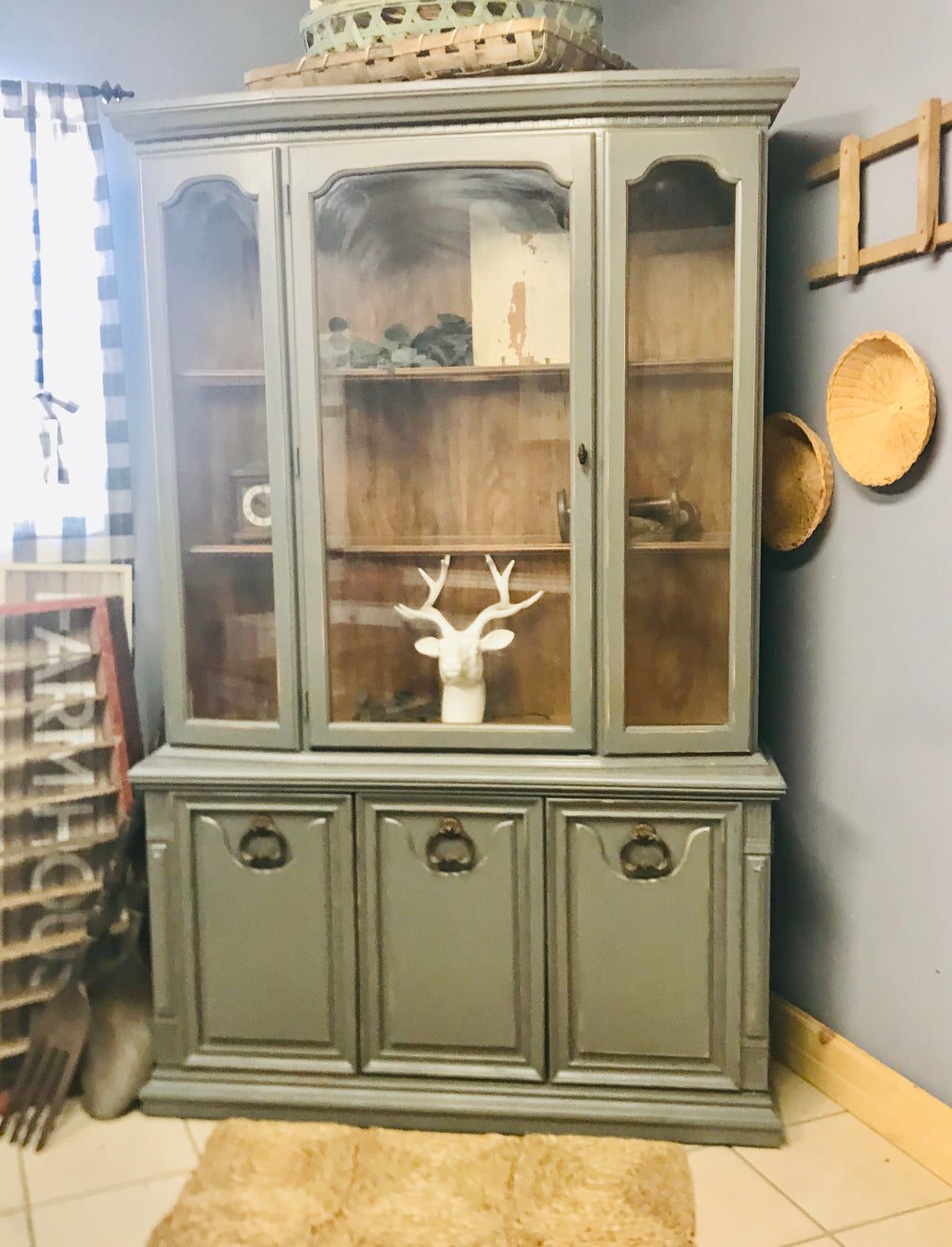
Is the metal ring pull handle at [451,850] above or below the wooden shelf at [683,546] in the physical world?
below

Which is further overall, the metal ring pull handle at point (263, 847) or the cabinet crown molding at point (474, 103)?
the metal ring pull handle at point (263, 847)

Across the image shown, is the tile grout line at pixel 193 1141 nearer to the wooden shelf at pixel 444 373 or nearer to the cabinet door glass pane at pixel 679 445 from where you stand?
the cabinet door glass pane at pixel 679 445

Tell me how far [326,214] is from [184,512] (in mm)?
625

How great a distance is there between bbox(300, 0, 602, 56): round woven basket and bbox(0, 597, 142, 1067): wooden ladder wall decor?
1.22 m

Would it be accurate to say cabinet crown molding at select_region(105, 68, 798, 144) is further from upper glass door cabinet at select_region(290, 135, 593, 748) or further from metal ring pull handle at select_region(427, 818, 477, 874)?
metal ring pull handle at select_region(427, 818, 477, 874)

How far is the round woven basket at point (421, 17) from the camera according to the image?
185 centimetres

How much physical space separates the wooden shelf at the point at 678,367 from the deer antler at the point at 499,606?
434 mm

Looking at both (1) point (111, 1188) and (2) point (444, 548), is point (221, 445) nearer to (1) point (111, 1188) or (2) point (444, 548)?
(2) point (444, 548)

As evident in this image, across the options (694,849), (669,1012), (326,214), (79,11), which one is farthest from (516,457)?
(79,11)

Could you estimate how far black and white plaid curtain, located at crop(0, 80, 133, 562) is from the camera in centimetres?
223

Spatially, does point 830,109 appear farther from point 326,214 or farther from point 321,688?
point 321,688

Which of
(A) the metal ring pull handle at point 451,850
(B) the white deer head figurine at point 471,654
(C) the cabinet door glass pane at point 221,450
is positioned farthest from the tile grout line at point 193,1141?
(B) the white deer head figurine at point 471,654

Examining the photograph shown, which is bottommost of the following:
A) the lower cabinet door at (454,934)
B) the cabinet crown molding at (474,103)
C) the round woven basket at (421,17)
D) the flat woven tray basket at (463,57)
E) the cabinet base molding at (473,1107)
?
the cabinet base molding at (473,1107)

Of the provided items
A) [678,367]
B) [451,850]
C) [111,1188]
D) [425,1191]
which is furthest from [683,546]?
[111,1188]
